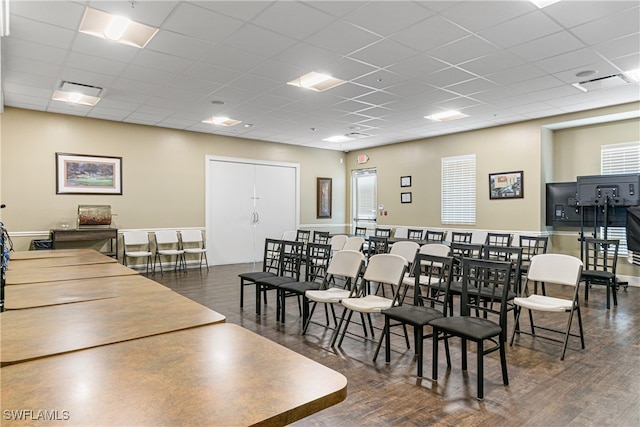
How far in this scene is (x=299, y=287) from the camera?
4262 mm

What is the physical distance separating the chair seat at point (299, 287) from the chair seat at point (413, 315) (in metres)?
1.14

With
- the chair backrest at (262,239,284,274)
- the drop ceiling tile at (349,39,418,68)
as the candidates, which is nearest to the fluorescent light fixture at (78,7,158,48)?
the drop ceiling tile at (349,39,418,68)

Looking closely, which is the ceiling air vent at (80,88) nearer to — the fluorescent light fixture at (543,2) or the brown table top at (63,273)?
the brown table top at (63,273)

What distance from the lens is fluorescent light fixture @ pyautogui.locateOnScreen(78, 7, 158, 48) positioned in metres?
3.67

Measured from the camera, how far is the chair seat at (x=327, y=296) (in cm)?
381

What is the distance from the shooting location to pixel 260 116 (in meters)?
7.18

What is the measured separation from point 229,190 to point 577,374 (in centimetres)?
757

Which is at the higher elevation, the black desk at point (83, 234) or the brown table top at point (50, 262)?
the black desk at point (83, 234)

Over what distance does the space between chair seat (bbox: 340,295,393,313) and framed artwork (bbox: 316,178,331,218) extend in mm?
7105

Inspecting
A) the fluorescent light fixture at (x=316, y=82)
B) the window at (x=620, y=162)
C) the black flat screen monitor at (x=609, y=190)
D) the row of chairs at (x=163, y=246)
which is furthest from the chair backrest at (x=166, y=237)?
the window at (x=620, y=162)

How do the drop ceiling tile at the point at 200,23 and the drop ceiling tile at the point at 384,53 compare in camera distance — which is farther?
the drop ceiling tile at the point at 384,53

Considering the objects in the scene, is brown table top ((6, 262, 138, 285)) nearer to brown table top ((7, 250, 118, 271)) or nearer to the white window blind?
brown table top ((7, 250, 118, 271))

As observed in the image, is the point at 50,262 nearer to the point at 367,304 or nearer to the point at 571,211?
the point at 367,304

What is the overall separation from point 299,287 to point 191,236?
4986mm
